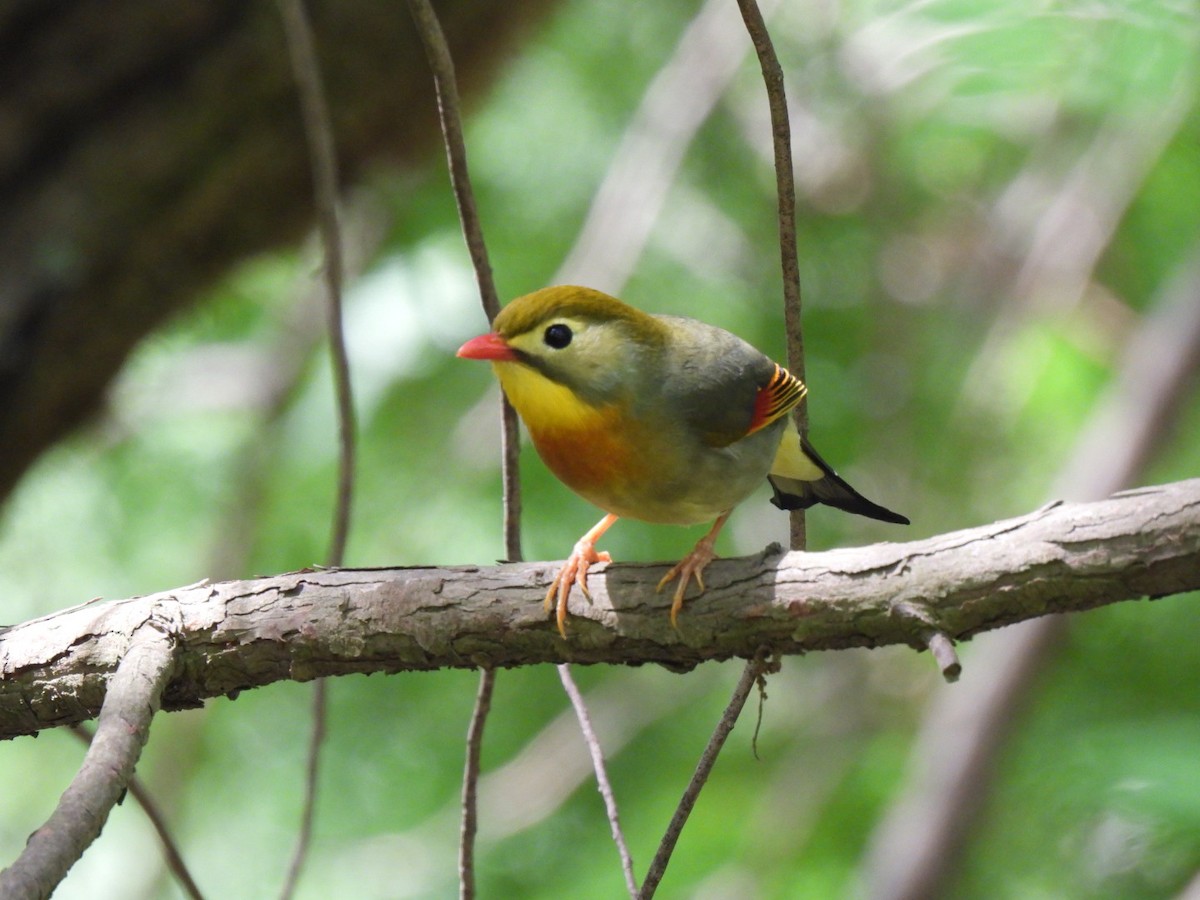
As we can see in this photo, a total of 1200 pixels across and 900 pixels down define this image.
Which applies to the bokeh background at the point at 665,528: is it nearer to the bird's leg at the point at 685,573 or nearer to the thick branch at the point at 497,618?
the thick branch at the point at 497,618

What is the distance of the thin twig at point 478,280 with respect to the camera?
2.79 metres

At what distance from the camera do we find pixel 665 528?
19.0ft

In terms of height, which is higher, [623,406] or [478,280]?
[478,280]

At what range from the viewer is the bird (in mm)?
2963

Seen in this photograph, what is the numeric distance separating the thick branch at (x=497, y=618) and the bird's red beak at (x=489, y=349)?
1.89ft

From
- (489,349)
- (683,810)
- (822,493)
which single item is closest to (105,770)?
(683,810)

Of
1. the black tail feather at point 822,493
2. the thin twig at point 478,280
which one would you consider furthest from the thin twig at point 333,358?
the black tail feather at point 822,493

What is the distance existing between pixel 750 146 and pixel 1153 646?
12.4 ft

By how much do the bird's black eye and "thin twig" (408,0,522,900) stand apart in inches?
11.0

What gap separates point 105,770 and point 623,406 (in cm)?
157

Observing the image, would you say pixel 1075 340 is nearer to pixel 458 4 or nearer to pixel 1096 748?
pixel 1096 748

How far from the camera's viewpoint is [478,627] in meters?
2.46

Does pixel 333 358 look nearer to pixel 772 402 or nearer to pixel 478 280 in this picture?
pixel 478 280

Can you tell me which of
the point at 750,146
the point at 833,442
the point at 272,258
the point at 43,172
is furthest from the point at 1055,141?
the point at 43,172
